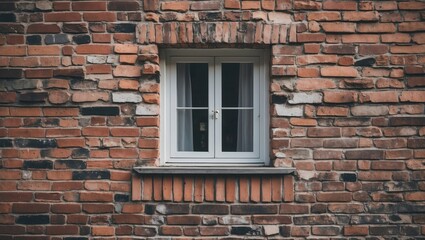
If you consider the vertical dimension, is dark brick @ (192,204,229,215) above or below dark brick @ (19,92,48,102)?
below

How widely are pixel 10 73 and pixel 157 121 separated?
1.34 m

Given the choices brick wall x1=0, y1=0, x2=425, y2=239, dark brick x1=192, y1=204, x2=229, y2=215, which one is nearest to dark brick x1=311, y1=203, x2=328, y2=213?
brick wall x1=0, y1=0, x2=425, y2=239

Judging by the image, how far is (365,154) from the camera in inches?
142

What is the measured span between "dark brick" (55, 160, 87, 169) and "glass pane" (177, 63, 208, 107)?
3.27ft

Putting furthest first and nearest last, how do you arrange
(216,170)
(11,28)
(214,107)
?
1. (214,107)
2. (11,28)
3. (216,170)

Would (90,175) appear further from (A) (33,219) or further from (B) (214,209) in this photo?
(B) (214,209)

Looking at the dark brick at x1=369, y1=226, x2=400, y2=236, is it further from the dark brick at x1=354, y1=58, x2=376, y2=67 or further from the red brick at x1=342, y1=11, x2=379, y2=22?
the red brick at x1=342, y1=11, x2=379, y2=22

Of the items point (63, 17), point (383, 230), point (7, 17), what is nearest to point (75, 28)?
point (63, 17)

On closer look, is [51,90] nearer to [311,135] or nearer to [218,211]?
[218,211]

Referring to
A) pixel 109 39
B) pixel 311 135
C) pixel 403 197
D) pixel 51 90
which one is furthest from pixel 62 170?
pixel 403 197

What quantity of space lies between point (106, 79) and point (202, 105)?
889mm

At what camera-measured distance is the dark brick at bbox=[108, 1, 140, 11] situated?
3650 millimetres

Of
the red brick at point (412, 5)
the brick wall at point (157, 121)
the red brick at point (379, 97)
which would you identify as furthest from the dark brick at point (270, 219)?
the red brick at point (412, 5)

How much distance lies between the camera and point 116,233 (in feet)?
11.9
